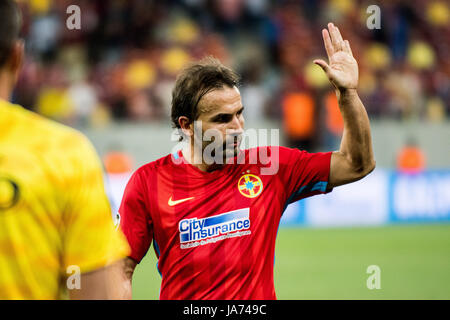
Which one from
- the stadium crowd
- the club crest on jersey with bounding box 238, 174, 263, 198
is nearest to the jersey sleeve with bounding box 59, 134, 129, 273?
the club crest on jersey with bounding box 238, 174, 263, 198

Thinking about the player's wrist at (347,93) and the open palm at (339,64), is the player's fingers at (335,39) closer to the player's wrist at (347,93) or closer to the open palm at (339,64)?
the open palm at (339,64)

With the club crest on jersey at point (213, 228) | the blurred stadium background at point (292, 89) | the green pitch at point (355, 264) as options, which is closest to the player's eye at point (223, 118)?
the club crest on jersey at point (213, 228)

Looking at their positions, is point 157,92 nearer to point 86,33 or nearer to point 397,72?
point 86,33

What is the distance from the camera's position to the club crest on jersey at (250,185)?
349 centimetres

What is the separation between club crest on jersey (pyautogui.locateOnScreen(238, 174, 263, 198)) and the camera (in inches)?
137

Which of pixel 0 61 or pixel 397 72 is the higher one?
pixel 397 72

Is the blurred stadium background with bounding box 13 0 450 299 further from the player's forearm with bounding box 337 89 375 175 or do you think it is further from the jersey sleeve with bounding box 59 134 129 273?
the jersey sleeve with bounding box 59 134 129 273

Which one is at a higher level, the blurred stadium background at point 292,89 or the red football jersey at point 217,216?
the blurred stadium background at point 292,89

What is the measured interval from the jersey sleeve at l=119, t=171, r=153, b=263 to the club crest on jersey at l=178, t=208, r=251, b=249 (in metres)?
0.18

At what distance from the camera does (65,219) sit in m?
1.77

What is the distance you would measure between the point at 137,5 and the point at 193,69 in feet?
42.7

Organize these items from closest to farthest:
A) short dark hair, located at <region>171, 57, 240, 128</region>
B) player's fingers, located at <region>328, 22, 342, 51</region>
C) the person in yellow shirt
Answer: the person in yellow shirt → player's fingers, located at <region>328, 22, 342, 51</region> → short dark hair, located at <region>171, 57, 240, 128</region>

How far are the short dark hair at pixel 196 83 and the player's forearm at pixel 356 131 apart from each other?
2.15 feet
